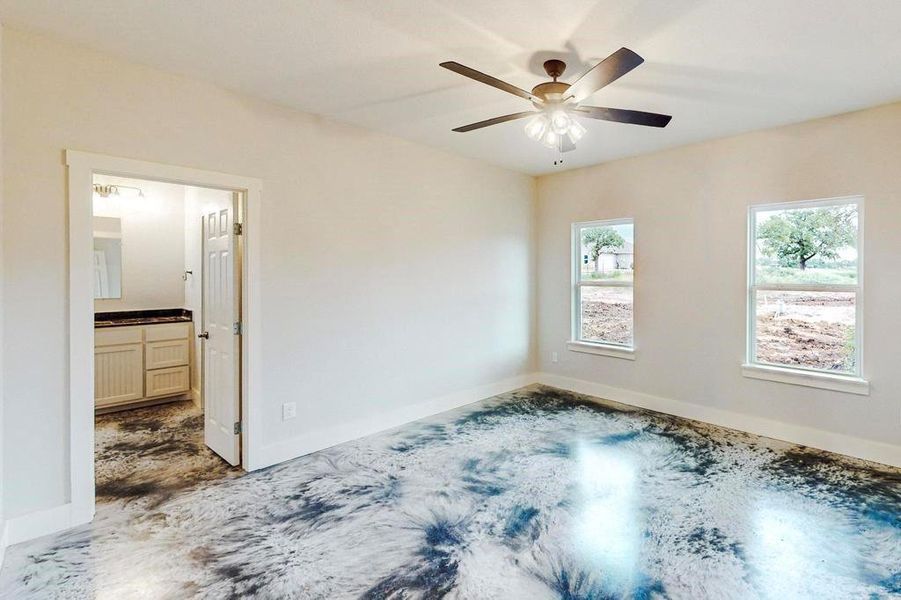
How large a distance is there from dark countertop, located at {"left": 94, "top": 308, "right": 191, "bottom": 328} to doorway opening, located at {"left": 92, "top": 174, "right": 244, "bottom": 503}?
10 mm

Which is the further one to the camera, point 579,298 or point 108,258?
point 579,298

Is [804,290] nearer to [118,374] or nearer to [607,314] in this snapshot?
[607,314]

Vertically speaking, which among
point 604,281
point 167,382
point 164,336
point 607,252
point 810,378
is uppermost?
point 607,252

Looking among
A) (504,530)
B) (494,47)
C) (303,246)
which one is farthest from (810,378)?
(303,246)

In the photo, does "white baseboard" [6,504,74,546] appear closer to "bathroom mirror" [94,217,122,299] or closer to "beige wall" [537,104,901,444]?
"bathroom mirror" [94,217,122,299]

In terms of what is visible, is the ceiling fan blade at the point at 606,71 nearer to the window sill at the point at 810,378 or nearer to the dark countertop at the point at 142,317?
the window sill at the point at 810,378

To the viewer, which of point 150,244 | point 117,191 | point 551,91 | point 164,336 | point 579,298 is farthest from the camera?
point 579,298

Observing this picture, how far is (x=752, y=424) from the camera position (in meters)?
3.96

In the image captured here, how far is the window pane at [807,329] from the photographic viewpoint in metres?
3.58

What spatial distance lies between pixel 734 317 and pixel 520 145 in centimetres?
256

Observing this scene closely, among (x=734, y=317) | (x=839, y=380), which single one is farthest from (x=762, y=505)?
(x=734, y=317)

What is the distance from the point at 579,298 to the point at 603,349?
27.3 inches

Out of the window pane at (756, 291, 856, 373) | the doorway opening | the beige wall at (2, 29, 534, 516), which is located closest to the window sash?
the beige wall at (2, 29, 534, 516)

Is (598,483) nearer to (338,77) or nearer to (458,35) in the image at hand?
(458,35)
